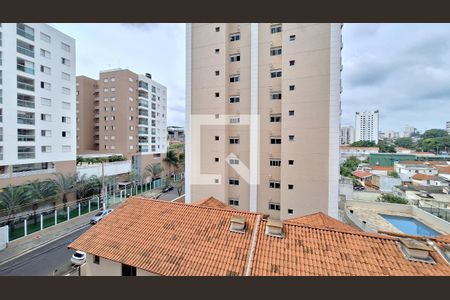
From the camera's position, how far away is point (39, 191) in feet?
54.0

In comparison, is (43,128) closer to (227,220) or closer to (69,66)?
(69,66)

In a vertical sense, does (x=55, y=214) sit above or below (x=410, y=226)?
above

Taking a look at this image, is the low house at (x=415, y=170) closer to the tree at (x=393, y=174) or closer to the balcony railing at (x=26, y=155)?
the tree at (x=393, y=174)

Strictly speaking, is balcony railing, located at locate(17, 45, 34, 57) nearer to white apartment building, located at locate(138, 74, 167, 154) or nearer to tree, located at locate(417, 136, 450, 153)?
white apartment building, located at locate(138, 74, 167, 154)

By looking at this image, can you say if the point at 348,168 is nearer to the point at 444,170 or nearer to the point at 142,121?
the point at 444,170

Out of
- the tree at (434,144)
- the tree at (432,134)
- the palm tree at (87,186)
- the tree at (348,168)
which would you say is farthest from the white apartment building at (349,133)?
the palm tree at (87,186)

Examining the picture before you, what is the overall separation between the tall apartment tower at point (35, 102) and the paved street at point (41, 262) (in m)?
7.34

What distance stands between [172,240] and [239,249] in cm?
228

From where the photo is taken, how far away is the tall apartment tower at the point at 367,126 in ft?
310

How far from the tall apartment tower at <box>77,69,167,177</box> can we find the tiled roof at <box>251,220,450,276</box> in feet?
91.5

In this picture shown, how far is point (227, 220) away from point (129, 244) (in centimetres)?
345

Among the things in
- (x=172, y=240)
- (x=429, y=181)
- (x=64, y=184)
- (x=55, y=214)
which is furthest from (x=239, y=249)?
(x=429, y=181)

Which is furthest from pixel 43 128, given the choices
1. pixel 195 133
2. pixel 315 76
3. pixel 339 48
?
pixel 339 48

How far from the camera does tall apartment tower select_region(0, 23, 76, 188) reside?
16203 mm
